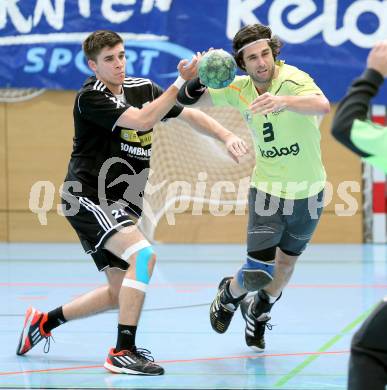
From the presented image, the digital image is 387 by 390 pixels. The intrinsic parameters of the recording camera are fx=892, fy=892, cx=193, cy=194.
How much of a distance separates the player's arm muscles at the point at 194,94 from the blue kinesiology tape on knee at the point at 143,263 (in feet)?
3.74

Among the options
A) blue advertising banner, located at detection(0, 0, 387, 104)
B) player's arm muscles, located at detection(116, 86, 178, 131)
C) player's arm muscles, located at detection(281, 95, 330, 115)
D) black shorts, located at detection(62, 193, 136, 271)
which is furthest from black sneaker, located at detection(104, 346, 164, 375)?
blue advertising banner, located at detection(0, 0, 387, 104)

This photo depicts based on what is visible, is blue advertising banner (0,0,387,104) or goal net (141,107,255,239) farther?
blue advertising banner (0,0,387,104)

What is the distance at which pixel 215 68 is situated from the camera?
5031 mm

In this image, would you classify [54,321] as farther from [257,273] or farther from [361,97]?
[361,97]

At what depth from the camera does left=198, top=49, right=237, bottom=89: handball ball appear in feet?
16.5

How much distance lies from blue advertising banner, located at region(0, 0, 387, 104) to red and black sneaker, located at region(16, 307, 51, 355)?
579cm

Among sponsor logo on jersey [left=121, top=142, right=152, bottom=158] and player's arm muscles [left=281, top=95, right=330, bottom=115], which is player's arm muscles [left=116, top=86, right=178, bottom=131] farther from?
player's arm muscles [left=281, top=95, right=330, bottom=115]

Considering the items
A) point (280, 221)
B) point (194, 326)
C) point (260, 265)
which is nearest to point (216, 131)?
point (280, 221)

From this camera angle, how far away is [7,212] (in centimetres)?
1155

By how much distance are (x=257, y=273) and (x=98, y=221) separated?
1071mm

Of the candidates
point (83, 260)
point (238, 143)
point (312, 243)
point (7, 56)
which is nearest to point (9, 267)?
point (83, 260)

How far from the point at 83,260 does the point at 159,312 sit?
10.5 feet

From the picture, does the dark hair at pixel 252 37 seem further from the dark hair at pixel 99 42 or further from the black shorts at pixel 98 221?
the black shorts at pixel 98 221

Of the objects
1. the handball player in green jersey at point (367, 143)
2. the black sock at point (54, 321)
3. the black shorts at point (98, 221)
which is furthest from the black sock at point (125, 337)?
the handball player in green jersey at point (367, 143)
